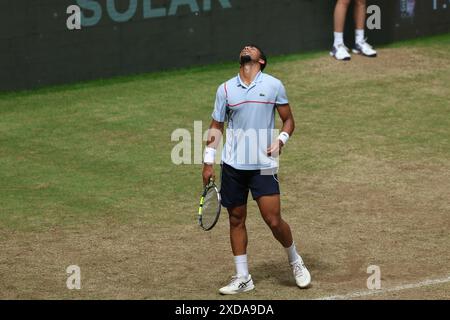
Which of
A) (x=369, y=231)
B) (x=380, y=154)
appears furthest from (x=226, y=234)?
(x=380, y=154)

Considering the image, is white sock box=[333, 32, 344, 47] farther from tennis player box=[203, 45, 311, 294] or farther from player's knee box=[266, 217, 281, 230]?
player's knee box=[266, 217, 281, 230]

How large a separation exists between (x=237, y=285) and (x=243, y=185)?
981 mm

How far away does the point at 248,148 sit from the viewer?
37.1 ft

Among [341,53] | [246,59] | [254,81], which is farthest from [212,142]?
[341,53]

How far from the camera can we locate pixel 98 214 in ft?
46.1

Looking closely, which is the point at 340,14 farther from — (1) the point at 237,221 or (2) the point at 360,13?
(1) the point at 237,221

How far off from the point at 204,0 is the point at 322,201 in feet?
21.2

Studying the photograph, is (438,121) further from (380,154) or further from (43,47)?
(43,47)

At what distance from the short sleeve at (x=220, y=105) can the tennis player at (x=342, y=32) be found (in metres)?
9.06

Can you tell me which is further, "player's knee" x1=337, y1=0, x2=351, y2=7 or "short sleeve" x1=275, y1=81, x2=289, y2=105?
"player's knee" x1=337, y1=0, x2=351, y2=7

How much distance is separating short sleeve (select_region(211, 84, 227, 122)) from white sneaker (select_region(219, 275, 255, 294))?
157cm

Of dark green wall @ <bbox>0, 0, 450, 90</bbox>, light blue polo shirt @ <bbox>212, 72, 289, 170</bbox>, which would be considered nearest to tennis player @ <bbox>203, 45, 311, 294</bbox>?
light blue polo shirt @ <bbox>212, 72, 289, 170</bbox>

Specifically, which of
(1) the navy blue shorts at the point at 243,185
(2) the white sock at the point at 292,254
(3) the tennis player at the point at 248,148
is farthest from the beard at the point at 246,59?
(2) the white sock at the point at 292,254

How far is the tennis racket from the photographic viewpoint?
1146 centimetres
